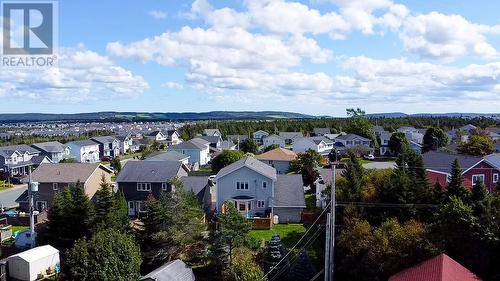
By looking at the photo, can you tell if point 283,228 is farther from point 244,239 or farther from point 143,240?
point 143,240

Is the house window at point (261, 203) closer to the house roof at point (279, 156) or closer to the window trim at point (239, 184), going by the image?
the window trim at point (239, 184)

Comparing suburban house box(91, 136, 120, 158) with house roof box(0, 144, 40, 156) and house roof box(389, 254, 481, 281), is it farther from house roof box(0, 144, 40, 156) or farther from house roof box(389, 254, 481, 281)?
house roof box(389, 254, 481, 281)

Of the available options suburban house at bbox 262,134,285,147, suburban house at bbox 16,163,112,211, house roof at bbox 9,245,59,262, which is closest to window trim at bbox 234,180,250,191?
suburban house at bbox 16,163,112,211

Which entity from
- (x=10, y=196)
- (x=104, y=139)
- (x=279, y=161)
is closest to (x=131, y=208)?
(x=10, y=196)

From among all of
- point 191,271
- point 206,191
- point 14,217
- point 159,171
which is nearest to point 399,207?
point 191,271

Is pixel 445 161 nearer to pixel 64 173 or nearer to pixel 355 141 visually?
pixel 64 173
